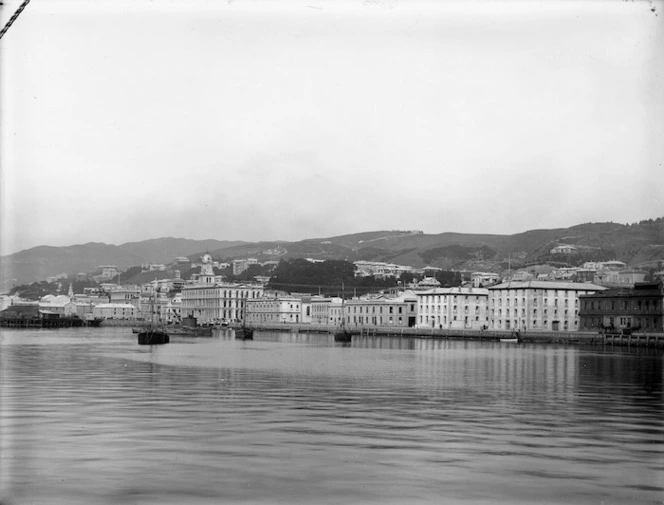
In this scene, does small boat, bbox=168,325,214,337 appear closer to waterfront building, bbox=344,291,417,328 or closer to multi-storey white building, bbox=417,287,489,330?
waterfront building, bbox=344,291,417,328

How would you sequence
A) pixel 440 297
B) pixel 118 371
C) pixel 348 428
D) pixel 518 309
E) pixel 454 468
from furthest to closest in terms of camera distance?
pixel 440 297 → pixel 518 309 → pixel 118 371 → pixel 348 428 → pixel 454 468

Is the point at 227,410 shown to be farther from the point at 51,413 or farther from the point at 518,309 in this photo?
the point at 518,309

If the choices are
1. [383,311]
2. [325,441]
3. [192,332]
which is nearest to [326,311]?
[383,311]

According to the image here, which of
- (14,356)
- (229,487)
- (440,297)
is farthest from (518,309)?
(229,487)

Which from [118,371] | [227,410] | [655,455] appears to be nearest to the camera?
[655,455]

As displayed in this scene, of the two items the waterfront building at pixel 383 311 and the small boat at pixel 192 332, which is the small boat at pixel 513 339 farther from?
the small boat at pixel 192 332

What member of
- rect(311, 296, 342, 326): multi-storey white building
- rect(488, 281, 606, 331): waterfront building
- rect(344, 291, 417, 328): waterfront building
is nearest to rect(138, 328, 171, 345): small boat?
rect(488, 281, 606, 331): waterfront building
